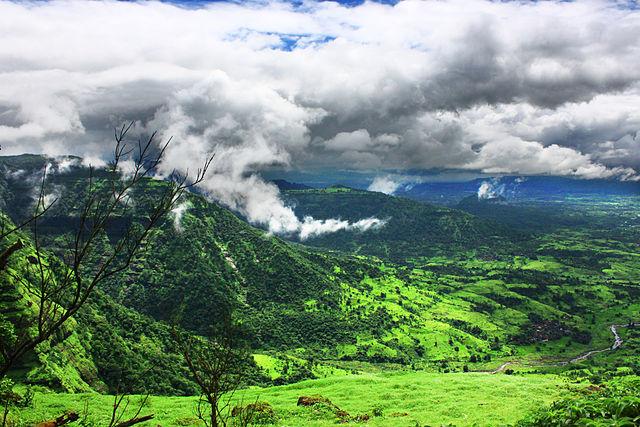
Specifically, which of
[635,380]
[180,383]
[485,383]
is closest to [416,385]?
[485,383]

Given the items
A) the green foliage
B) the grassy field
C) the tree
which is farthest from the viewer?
the grassy field

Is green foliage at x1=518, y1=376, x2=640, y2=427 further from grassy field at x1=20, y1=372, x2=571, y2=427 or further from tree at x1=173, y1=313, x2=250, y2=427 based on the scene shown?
tree at x1=173, y1=313, x2=250, y2=427

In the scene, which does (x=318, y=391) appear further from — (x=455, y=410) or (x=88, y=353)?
(x=88, y=353)

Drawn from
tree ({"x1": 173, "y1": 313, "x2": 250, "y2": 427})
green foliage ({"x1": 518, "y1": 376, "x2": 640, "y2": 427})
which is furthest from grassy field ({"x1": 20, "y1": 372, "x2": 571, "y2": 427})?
tree ({"x1": 173, "y1": 313, "x2": 250, "y2": 427})

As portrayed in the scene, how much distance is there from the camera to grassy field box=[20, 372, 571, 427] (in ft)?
120

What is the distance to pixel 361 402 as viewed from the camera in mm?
43469

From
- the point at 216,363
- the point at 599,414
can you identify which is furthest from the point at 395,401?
the point at 216,363

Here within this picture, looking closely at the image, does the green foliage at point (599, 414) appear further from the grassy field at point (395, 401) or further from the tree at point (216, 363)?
the tree at point (216, 363)

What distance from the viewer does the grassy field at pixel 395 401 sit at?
36.4 metres

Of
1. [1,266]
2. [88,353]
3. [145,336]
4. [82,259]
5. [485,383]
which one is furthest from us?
[145,336]

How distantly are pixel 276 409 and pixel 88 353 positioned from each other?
123769 mm

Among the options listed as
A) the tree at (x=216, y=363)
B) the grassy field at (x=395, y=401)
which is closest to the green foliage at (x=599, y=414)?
the grassy field at (x=395, y=401)

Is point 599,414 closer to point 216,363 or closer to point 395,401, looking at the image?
point 216,363

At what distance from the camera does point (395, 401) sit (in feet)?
142
